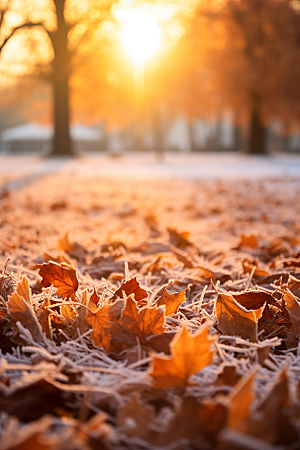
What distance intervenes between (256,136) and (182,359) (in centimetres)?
2026

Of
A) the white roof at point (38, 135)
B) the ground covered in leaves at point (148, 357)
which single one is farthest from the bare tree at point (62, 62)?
the white roof at point (38, 135)

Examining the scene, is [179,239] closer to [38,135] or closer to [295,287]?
[295,287]

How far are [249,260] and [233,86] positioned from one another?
16828 mm

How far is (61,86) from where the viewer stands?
1588cm

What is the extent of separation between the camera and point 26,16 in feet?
47.5

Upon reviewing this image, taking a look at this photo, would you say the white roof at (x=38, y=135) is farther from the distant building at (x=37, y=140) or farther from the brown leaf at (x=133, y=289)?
the brown leaf at (x=133, y=289)

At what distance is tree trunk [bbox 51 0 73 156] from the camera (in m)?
15.1

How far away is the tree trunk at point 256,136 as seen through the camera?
63.8 feet

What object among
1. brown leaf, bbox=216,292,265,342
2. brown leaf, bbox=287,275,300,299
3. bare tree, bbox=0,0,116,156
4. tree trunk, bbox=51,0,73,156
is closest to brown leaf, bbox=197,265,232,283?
brown leaf, bbox=287,275,300,299

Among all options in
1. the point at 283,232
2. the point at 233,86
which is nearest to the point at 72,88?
the point at 233,86

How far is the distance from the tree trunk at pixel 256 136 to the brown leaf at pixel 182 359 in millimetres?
19847

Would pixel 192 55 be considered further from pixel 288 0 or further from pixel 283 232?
pixel 283 232

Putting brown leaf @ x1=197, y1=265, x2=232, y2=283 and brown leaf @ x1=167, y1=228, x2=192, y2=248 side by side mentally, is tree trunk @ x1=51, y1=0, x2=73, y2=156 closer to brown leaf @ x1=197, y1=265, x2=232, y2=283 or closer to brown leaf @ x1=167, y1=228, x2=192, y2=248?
brown leaf @ x1=167, y1=228, x2=192, y2=248

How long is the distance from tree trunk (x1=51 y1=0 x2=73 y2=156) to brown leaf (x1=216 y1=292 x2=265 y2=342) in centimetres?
1561
